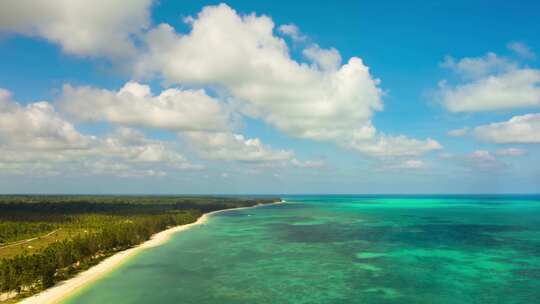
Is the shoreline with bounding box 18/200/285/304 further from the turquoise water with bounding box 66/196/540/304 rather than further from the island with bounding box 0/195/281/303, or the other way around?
the turquoise water with bounding box 66/196/540/304

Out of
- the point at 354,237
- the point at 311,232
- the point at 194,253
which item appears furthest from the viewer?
the point at 311,232

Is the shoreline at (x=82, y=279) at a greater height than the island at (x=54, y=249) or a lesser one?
lesser

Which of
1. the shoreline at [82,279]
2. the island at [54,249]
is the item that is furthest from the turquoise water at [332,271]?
the island at [54,249]

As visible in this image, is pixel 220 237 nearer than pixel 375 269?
No

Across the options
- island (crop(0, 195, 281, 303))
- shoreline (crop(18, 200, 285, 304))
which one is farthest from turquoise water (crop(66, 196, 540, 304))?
island (crop(0, 195, 281, 303))

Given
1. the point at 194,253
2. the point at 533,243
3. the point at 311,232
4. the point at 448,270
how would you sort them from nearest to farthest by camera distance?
the point at 448,270, the point at 194,253, the point at 533,243, the point at 311,232

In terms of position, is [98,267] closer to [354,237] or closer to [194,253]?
[194,253]

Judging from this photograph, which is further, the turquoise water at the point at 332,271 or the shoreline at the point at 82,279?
the turquoise water at the point at 332,271

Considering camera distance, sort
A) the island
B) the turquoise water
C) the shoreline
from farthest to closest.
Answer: the island, the turquoise water, the shoreline

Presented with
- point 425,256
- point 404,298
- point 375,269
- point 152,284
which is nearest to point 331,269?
point 375,269

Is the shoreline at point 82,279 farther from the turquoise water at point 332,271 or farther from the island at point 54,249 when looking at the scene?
the turquoise water at point 332,271

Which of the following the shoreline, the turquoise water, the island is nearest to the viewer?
the shoreline
